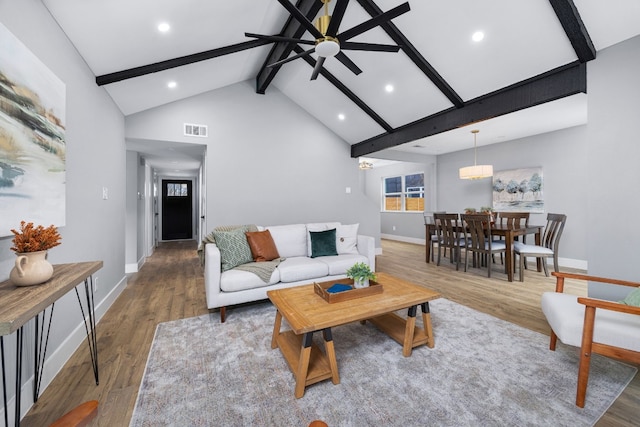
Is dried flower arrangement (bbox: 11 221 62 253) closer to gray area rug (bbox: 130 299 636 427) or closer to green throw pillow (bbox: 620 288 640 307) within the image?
gray area rug (bbox: 130 299 636 427)

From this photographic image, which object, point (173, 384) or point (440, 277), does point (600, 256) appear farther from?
point (173, 384)

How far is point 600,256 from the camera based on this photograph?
2.38m

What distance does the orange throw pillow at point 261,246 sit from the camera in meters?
3.06

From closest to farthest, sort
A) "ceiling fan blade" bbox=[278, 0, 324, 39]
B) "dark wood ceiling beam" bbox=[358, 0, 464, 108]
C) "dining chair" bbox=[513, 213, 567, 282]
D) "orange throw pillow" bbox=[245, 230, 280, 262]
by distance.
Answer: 1. "ceiling fan blade" bbox=[278, 0, 324, 39]
2. "dark wood ceiling beam" bbox=[358, 0, 464, 108]
3. "orange throw pillow" bbox=[245, 230, 280, 262]
4. "dining chair" bbox=[513, 213, 567, 282]

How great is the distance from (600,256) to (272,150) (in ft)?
14.7

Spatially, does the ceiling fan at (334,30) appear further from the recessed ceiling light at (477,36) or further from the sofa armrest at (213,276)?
the sofa armrest at (213,276)

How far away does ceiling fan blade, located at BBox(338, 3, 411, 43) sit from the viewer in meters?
→ 1.94

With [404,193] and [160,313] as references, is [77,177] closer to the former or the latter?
[160,313]

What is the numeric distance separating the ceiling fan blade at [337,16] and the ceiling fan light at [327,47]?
2.7 inches

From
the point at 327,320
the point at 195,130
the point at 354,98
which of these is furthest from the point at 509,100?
the point at 195,130

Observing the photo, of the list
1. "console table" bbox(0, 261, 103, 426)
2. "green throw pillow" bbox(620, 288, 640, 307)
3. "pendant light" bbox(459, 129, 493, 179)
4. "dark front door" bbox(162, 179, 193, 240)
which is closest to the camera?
"console table" bbox(0, 261, 103, 426)

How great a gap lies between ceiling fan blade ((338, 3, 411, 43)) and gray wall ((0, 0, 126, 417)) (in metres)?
2.03

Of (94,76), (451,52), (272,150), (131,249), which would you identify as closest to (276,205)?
(272,150)

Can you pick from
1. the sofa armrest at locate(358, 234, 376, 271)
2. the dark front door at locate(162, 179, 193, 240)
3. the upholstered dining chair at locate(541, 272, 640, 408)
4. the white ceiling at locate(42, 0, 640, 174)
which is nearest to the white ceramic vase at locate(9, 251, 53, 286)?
the white ceiling at locate(42, 0, 640, 174)
